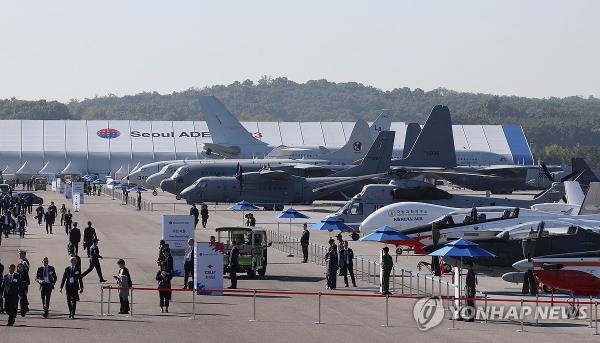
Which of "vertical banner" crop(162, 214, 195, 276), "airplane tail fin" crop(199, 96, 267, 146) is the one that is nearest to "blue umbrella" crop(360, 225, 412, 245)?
"vertical banner" crop(162, 214, 195, 276)

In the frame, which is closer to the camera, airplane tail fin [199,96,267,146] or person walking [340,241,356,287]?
person walking [340,241,356,287]

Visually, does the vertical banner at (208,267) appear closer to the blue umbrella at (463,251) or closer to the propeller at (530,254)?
the blue umbrella at (463,251)

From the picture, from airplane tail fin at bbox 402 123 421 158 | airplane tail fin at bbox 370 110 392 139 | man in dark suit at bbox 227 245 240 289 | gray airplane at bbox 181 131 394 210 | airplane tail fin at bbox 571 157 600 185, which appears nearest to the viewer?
man in dark suit at bbox 227 245 240 289

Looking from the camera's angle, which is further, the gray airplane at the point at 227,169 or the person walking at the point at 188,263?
the gray airplane at the point at 227,169

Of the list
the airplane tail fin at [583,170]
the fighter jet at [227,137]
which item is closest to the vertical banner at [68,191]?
the fighter jet at [227,137]

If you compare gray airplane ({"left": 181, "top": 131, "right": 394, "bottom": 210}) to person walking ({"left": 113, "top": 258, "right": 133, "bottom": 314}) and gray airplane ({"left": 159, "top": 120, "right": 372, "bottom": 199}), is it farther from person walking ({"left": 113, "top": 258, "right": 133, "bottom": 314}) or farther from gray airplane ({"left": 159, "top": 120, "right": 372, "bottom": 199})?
person walking ({"left": 113, "top": 258, "right": 133, "bottom": 314})

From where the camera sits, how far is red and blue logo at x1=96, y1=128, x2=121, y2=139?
160m

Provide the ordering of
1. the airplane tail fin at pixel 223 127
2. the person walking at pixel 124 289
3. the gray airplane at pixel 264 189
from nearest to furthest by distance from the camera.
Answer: the person walking at pixel 124 289 < the gray airplane at pixel 264 189 < the airplane tail fin at pixel 223 127

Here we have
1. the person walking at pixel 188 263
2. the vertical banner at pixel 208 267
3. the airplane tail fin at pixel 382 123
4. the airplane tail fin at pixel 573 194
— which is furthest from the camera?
the airplane tail fin at pixel 382 123

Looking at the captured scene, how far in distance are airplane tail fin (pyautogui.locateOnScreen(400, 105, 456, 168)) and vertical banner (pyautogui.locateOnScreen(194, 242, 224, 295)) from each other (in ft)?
179

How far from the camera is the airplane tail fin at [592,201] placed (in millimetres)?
47094

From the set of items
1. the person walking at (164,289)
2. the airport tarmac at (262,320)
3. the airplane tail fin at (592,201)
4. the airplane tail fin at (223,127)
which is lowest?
the airport tarmac at (262,320)

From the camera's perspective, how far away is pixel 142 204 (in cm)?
9300

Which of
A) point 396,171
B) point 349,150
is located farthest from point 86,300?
point 349,150
